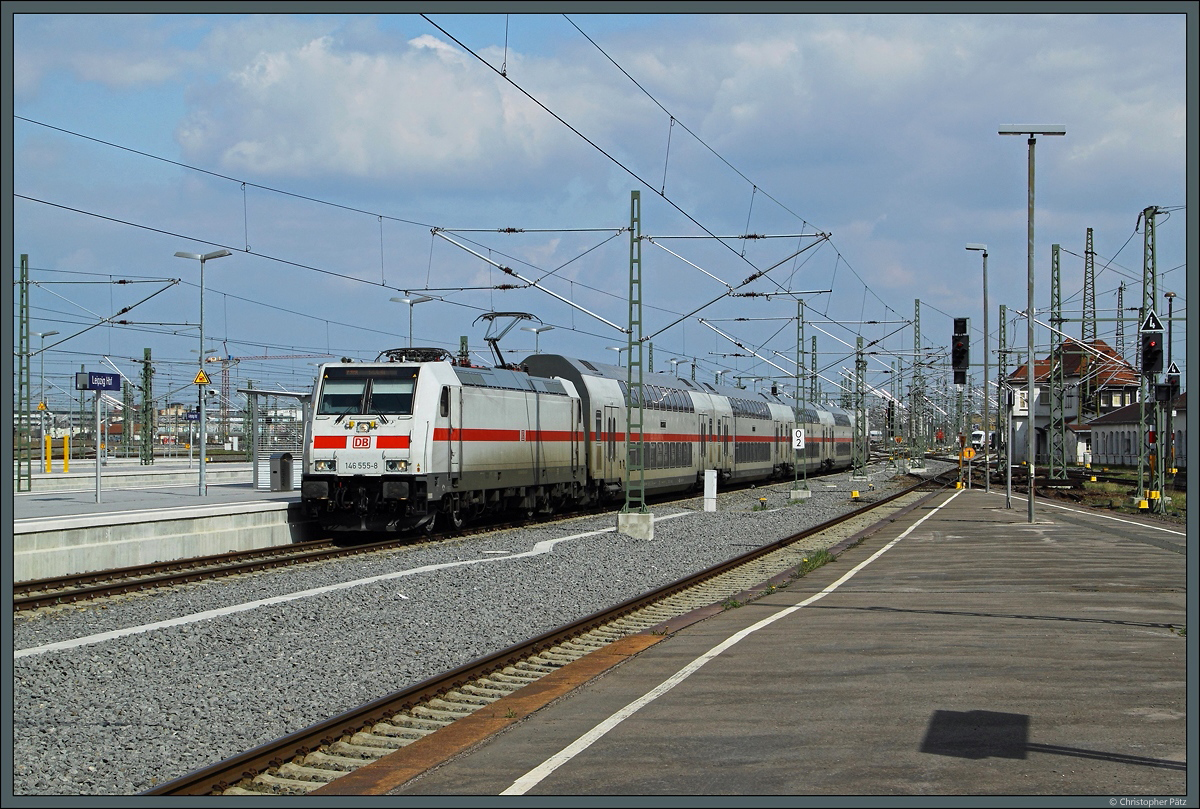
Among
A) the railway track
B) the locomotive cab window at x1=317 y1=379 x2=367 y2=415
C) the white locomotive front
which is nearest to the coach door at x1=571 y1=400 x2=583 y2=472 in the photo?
the white locomotive front

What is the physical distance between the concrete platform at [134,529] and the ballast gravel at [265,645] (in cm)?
328

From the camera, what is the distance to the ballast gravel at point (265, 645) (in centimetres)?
869

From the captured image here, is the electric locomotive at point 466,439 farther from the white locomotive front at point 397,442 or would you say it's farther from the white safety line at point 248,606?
the white safety line at point 248,606

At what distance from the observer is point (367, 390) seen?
2462 cm

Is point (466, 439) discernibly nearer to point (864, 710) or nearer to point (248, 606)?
point (248, 606)

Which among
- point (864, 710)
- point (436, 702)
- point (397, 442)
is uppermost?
point (397, 442)

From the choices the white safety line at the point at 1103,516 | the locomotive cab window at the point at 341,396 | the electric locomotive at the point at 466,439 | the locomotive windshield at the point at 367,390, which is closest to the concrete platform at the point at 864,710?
the electric locomotive at the point at 466,439

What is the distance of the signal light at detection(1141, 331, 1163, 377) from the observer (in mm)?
25831

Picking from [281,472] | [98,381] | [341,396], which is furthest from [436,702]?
[281,472]

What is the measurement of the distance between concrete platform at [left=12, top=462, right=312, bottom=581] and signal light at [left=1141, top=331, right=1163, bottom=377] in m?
19.2

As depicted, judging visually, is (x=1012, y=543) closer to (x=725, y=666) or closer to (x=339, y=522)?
(x=339, y=522)

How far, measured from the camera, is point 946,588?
17125 mm

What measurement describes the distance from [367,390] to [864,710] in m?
17.4

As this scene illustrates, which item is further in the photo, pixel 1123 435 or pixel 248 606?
pixel 1123 435
